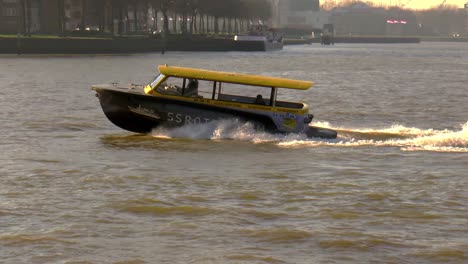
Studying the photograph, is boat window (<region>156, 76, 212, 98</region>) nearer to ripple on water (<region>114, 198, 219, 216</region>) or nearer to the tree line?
ripple on water (<region>114, 198, 219, 216</region>)

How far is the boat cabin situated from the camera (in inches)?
1101

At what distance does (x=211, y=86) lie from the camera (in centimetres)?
2816

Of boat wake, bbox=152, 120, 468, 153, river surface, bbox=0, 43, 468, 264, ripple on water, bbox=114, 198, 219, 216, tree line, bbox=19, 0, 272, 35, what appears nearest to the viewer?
river surface, bbox=0, 43, 468, 264

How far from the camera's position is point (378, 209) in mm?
19281

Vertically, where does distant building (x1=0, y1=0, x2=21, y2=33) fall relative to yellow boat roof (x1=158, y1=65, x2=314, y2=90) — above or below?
below

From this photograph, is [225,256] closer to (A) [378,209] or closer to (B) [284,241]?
(B) [284,241]

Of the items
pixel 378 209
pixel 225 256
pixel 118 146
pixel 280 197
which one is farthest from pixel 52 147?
pixel 225 256

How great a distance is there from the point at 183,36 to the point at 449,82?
283 ft

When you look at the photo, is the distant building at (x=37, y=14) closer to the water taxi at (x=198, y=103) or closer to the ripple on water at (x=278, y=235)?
the water taxi at (x=198, y=103)

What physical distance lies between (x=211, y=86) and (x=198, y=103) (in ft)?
2.03

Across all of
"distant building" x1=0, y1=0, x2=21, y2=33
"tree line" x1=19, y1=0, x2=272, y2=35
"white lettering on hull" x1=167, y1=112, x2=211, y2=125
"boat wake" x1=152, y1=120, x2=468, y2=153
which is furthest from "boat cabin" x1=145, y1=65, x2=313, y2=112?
"distant building" x1=0, y1=0, x2=21, y2=33

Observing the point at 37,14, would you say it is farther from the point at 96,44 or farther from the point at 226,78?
the point at 226,78

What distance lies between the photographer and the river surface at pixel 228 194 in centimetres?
1608

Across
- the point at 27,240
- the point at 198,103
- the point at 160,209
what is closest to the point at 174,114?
the point at 198,103
